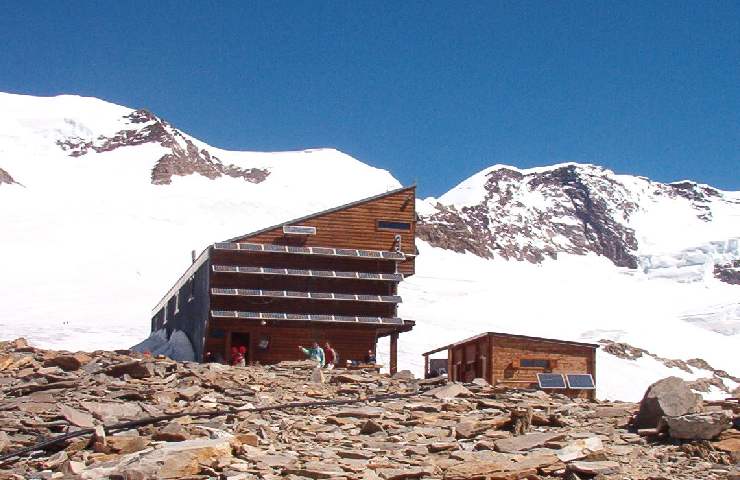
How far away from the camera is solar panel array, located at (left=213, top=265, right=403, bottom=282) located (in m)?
32.5

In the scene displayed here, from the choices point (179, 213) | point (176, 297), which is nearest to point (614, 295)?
point (179, 213)

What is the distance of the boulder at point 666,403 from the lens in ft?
46.2

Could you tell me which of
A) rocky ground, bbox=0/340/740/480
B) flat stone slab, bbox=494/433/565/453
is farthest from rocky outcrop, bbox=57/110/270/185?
flat stone slab, bbox=494/433/565/453

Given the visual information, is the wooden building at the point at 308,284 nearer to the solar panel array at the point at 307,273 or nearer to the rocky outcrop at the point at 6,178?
the solar panel array at the point at 307,273

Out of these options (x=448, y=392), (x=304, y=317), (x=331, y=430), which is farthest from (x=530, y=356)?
(x=331, y=430)

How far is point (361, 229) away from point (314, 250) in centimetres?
215

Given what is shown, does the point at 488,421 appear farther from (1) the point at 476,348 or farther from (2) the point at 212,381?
(1) the point at 476,348

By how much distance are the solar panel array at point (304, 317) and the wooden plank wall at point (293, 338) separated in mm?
335

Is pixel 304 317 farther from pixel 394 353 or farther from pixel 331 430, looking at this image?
pixel 331 430

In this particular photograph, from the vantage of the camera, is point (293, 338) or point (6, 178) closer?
point (293, 338)

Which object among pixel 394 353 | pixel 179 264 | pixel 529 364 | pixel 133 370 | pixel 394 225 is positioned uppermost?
pixel 179 264

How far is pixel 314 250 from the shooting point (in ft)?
112

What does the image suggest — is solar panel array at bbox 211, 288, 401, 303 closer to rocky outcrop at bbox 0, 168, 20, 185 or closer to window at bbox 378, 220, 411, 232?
window at bbox 378, 220, 411, 232

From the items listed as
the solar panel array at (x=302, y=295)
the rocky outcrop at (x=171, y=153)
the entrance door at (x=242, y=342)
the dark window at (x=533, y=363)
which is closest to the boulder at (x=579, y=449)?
the dark window at (x=533, y=363)
